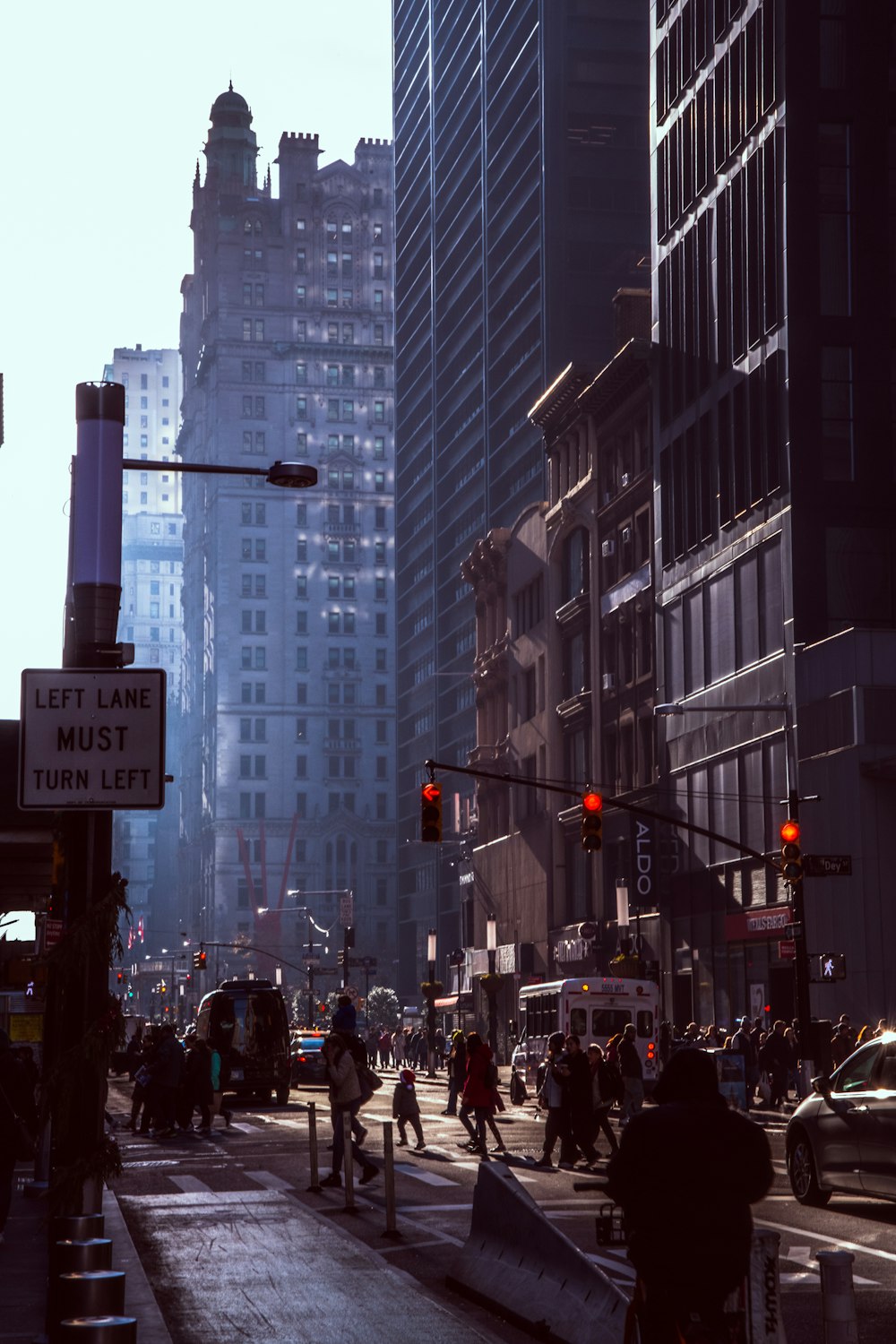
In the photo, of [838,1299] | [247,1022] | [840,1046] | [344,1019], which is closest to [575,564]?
[247,1022]

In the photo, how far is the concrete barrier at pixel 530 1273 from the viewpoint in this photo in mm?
12000

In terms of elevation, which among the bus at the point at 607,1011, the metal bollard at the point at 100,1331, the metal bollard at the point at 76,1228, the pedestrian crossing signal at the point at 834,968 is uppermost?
the pedestrian crossing signal at the point at 834,968

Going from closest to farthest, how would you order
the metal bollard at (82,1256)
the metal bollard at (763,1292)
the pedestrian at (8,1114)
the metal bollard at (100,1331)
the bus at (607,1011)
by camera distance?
1. the metal bollard at (100,1331)
2. the metal bollard at (763,1292)
3. the metal bollard at (82,1256)
4. the pedestrian at (8,1114)
5. the bus at (607,1011)

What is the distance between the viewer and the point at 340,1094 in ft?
76.2

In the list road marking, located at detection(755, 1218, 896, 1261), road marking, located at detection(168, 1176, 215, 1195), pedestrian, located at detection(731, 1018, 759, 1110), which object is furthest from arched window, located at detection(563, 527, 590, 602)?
road marking, located at detection(755, 1218, 896, 1261)

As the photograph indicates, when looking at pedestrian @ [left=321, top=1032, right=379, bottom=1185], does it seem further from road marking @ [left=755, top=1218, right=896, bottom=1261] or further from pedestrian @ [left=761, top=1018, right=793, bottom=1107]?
pedestrian @ [left=761, top=1018, right=793, bottom=1107]

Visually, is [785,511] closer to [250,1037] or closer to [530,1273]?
[250,1037]

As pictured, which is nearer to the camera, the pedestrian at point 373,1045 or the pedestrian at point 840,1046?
the pedestrian at point 840,1046

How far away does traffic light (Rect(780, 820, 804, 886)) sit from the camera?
36469mm

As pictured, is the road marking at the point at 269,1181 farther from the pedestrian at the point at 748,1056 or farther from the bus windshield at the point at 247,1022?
the bus windshield at the point at 247,1022

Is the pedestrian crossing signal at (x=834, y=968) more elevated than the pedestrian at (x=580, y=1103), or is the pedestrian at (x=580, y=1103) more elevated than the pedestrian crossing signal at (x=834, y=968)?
the pedestrian crossing signal at (x=834, y=968)

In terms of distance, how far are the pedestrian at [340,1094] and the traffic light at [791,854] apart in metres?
13.6

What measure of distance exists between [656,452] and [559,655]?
16698mm

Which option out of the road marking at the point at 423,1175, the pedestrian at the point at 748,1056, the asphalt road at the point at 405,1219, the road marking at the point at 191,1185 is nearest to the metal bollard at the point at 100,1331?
the asphalt road at the point at 405,1219
